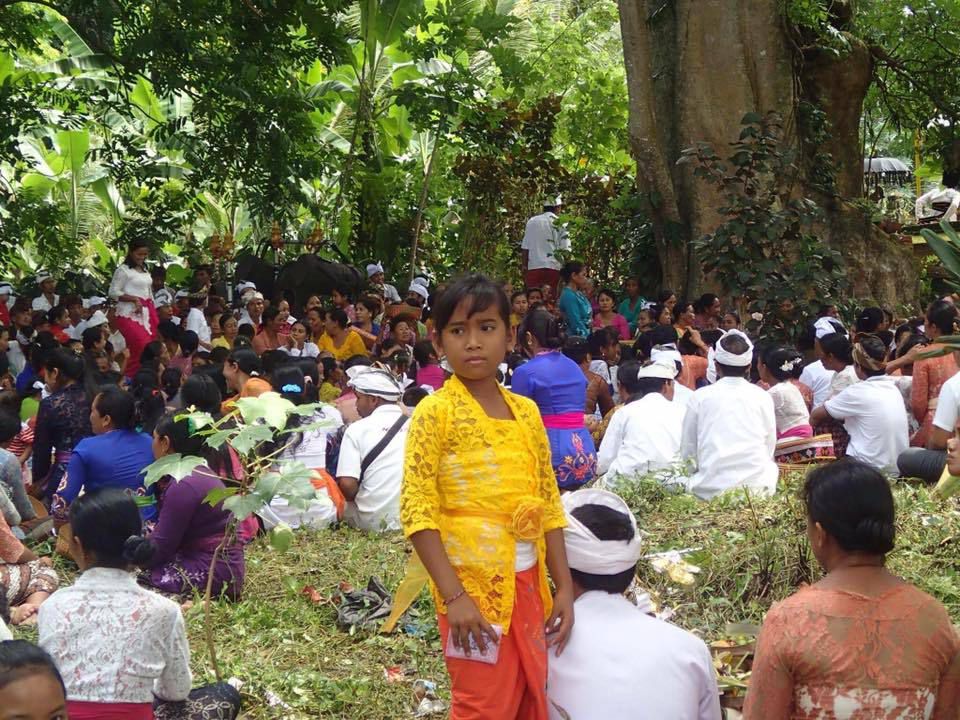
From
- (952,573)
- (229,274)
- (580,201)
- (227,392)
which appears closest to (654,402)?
(952,573)

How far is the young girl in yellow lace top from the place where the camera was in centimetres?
362

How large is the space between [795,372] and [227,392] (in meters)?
4.00

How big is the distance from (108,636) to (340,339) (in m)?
8.53

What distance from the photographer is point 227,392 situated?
30.3 feet

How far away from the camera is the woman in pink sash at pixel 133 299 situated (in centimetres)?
1326

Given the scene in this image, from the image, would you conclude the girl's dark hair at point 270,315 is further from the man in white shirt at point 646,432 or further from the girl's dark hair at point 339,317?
the man in white shirt at point 646,432

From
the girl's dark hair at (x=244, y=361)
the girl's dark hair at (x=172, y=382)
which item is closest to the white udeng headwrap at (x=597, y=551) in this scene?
the girl's dark hair at (x=244, y=361)

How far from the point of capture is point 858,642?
2969 mm

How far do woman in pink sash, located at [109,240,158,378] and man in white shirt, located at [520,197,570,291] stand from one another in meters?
5.44

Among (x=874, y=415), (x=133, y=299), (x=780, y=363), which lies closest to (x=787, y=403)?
(x=780, y=363)

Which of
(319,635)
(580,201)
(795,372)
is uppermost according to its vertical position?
(580,201)

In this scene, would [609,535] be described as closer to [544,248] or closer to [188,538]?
[188,538]

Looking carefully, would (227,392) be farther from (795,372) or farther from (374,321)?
(374,321)

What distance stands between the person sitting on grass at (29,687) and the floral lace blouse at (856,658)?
1651 mm
